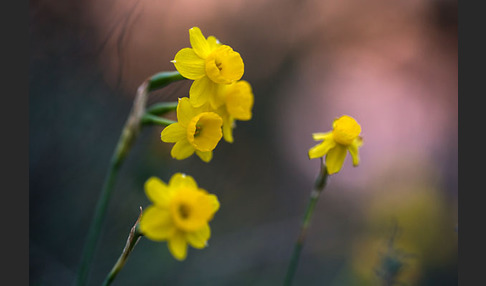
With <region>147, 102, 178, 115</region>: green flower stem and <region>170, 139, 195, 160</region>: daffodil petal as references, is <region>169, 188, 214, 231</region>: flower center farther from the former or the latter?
<region>147, 102, 178, 115</region>: green flower stem

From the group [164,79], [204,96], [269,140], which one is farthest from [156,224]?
[269,140]

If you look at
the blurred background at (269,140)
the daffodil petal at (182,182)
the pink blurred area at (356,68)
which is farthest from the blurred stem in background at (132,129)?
the pink blurred area at (356,68)

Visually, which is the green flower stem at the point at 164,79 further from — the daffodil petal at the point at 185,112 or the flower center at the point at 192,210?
the flower center at the point at 192,210

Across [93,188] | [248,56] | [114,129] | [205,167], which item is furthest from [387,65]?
[93,188]

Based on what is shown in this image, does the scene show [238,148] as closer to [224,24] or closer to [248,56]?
[248,56]

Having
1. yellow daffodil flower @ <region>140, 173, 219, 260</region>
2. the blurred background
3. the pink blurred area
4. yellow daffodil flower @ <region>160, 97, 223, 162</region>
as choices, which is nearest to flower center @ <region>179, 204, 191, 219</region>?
yellow daffodil flower @ <region>140, 173, 219, 260</region>

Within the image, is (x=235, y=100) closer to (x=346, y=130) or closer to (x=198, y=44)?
(x=198, y=44)
